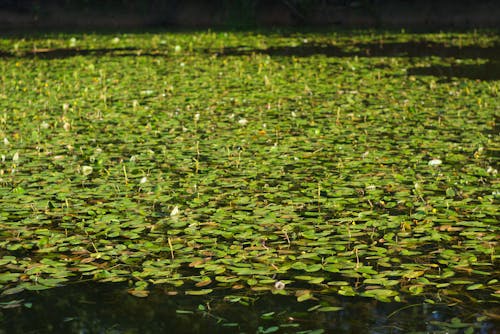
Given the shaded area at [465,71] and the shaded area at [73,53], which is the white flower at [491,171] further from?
the shaded area at [73,53]

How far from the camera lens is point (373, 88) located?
34.0 feet

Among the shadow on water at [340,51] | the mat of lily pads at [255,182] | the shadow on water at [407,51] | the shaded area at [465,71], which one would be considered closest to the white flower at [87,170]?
the mat of lily pads at [255,182]

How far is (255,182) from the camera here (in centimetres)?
579

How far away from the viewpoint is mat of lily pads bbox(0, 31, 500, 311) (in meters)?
4.10

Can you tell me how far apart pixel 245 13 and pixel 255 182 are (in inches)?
602

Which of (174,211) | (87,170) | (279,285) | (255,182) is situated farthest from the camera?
(87,170)

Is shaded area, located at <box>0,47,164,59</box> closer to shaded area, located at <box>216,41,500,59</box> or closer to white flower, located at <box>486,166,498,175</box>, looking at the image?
shaded area, located at <box>216,41,500,59</box>

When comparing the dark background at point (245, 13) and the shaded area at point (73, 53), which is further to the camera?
the dark background at point (245, 13)

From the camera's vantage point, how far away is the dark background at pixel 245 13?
2062 cm

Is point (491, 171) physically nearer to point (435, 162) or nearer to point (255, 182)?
point (435, 162)

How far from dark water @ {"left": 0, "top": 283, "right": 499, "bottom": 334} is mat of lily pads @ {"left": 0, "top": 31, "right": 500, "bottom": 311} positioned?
0.37 feet

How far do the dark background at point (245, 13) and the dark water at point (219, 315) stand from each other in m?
17.1

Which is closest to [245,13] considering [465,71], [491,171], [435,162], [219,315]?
[465,71]

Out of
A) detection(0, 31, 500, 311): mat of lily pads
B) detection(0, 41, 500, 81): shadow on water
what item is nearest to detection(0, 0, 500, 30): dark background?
detection(0, 41, 500, 81): shadow on water
